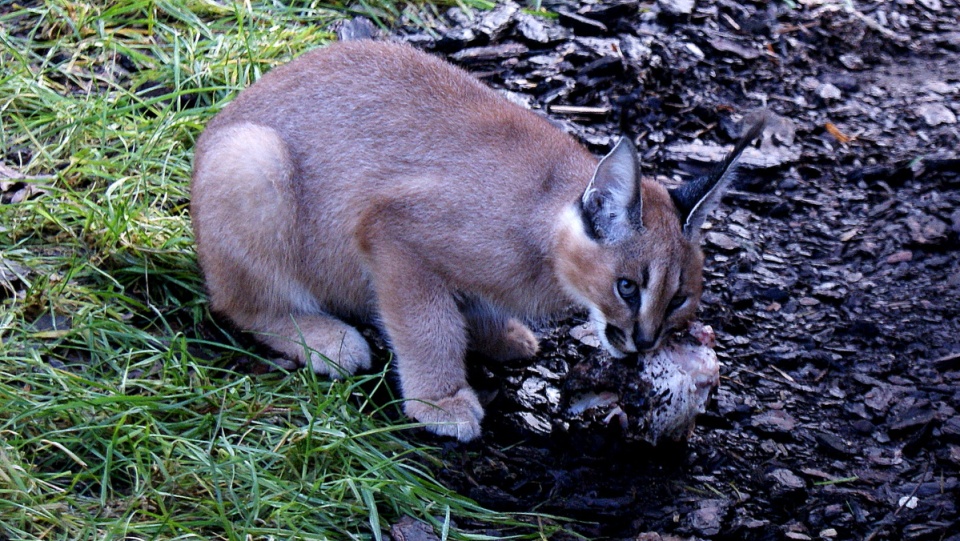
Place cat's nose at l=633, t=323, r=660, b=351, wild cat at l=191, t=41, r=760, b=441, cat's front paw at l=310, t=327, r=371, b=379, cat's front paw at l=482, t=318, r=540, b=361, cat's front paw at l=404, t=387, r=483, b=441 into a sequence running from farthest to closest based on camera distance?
cat's front paw at l=482, t=318, r=540, b=361
cat's front paw at l=310, t=327, r=371, b=379
cat's front paw at l=404, t=387, r=483, b=441
wild cat at l=191, t=41, r=760, b=441
cat's nose at l=633, t=323, r=660, b=351

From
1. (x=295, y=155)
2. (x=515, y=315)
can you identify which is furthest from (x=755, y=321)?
(x=295, y=155)

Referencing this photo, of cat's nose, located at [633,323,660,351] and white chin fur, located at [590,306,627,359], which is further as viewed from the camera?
white chin fur, located at [590,306,627,359]

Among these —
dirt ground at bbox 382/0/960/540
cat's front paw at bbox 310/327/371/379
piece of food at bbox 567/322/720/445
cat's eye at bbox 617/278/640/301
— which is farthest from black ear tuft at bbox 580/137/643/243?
cat's front paw at bbox 310/327/371/379

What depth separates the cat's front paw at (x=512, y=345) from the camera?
16.8 ft

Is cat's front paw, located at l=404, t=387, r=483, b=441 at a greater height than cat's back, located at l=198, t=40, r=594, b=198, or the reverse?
cat's back, located at l=198, t=40, r=594, b=198

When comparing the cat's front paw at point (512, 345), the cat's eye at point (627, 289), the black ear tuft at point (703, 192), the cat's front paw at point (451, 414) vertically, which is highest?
the black ear tuft at point (703, 192)

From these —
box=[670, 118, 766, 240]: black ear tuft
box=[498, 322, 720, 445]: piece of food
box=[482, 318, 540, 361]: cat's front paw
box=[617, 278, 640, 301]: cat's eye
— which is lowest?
box=[482, 318, 540, 361]: cat's front paw

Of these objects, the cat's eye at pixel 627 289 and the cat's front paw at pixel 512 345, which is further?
the cat's front paw at pixel 512 345

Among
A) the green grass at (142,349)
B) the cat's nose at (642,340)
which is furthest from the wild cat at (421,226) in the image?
the green grass at (142,349)

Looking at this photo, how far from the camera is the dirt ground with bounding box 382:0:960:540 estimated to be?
4340 millimetres

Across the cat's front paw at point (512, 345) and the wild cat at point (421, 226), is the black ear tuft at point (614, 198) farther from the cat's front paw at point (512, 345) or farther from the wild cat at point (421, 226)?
the cat's front paw at point (512, 345)

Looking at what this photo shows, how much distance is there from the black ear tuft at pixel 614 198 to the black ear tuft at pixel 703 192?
0.82 ft

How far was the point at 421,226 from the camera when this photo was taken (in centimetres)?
464

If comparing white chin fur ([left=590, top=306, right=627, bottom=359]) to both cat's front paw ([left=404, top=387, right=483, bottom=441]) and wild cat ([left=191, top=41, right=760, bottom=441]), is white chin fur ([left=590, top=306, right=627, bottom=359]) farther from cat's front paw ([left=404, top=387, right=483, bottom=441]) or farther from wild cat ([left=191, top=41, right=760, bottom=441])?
cat's front paw ([left=404, top=387, right=483, bottom=441])
